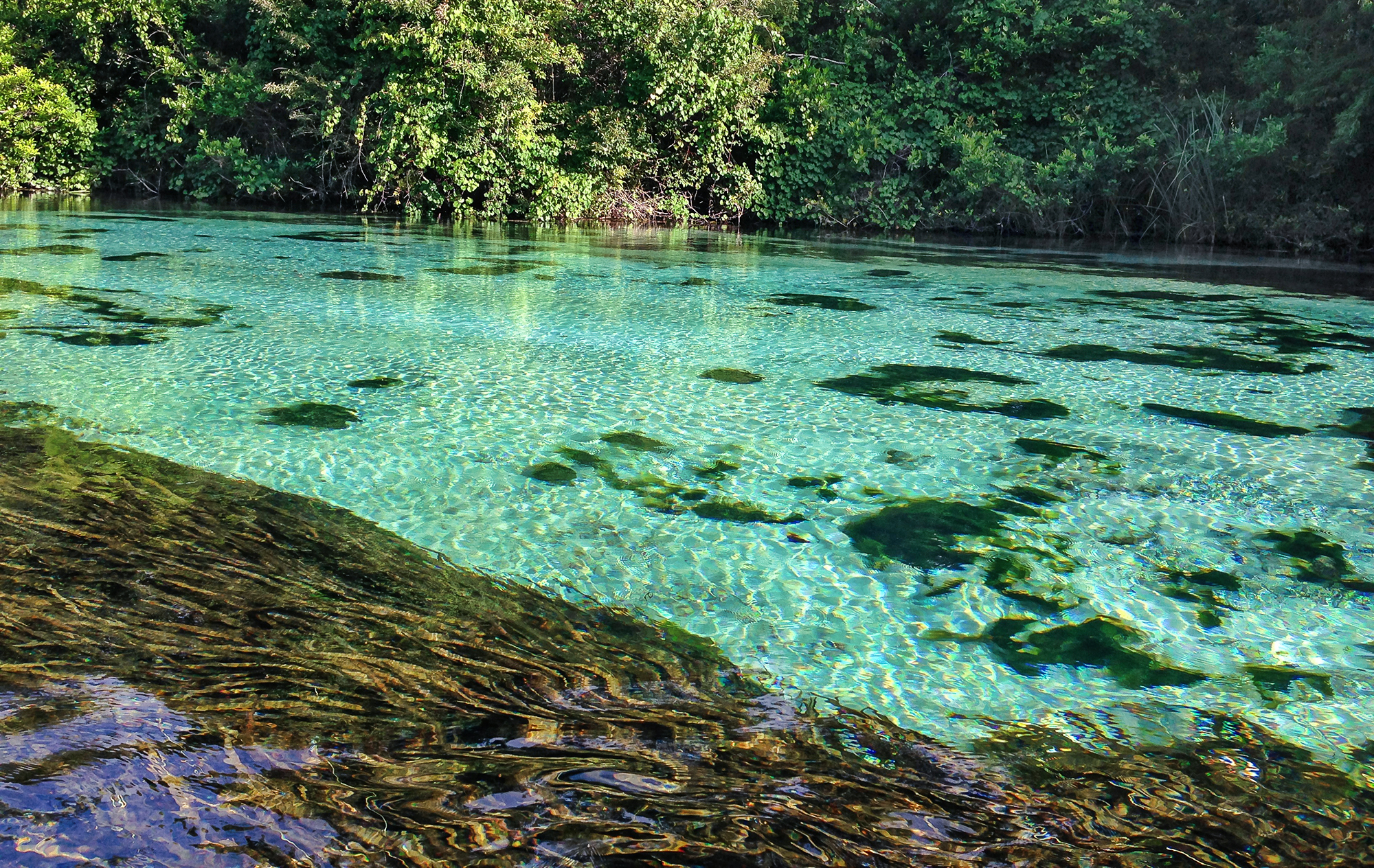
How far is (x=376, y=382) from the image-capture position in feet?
16.9

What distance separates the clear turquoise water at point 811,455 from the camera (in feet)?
8.45

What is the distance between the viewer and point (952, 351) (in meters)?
6.57

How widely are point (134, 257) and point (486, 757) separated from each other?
9.88 metres

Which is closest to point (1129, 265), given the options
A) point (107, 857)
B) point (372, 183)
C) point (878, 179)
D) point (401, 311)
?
point (878, 179)

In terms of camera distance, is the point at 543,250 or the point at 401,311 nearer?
the point at 401,311

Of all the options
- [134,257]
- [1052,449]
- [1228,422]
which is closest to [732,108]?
[134,257]

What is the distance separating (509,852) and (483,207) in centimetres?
1761

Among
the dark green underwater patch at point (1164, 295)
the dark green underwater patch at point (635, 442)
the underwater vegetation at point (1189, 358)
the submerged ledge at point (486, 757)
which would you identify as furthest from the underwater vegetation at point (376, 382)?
the dark green underwater patch at point (1164, 295)

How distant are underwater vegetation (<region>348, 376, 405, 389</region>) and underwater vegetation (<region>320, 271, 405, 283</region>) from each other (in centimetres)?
410

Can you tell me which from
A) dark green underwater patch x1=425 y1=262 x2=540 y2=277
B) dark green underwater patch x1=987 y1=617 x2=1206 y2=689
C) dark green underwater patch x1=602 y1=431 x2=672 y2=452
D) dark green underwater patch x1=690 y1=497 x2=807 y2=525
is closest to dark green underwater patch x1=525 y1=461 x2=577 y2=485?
dark green underwater patch x1=602 y1=431 x2=672 y2=452

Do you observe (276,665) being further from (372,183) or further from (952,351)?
(372,183)

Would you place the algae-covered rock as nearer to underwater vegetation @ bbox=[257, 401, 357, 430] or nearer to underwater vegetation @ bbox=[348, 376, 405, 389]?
underwater vegetation @ bbox=[257, 401, 357, 430]

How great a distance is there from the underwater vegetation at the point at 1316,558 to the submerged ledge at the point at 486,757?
1.15 meters

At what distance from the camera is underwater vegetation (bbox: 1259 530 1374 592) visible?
3.08 metres
